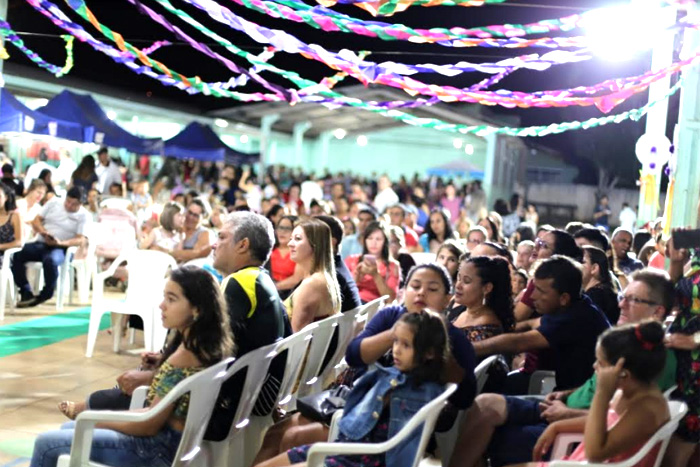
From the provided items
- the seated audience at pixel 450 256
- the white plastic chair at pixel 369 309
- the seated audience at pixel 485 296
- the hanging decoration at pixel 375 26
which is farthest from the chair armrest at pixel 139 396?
the seated audience at pixel 450 256

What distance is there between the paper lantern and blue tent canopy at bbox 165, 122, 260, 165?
1033cm

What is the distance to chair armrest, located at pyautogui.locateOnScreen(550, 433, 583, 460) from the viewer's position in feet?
13.4

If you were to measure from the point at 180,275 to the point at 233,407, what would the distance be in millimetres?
624

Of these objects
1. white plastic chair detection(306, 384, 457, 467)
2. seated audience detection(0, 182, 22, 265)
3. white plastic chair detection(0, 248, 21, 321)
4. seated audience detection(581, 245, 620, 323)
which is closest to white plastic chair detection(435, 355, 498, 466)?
white plastic chair detection(306, 384, 457, 467)

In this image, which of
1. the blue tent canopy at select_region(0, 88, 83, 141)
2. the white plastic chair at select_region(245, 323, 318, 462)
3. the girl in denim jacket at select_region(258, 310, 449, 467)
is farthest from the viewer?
the blue tent canopy at select_region(0, 88, 83, 141)

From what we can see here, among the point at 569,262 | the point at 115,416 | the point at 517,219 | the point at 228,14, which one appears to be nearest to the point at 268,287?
the point at 115,416

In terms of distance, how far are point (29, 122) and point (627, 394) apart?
11.6m

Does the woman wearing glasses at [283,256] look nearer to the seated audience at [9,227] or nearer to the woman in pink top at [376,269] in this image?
the woman in pink top at [376,269]

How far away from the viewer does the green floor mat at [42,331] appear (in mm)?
8977

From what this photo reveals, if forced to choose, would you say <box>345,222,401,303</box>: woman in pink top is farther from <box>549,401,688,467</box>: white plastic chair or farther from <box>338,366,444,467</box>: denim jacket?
<box>549,401,688,467</box>: white plastic chair

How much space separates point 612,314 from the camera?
20.2 ft

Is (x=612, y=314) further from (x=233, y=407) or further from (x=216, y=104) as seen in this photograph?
(x=216, y=104)

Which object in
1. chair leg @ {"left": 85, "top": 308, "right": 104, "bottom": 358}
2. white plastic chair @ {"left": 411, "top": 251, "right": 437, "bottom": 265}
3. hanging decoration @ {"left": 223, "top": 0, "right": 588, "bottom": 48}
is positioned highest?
hanging decoration @ {"left": 223, "top": 0, "right": 588, "bottom": 48}

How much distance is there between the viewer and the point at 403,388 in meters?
4.02
